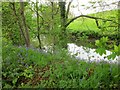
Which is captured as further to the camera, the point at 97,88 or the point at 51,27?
the point at 51,27

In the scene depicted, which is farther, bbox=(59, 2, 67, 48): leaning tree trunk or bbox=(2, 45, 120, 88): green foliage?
bbox=(59, 2, 67, 48): leaning tree trunk

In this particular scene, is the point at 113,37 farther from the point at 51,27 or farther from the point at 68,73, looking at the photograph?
the point at 51,27

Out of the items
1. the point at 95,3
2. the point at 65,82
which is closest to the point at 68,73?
the point at 65,82

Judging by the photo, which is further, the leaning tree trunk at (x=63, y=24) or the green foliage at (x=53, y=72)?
the leaning tree trunk at (x=63, y=24)

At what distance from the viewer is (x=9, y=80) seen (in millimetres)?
3432

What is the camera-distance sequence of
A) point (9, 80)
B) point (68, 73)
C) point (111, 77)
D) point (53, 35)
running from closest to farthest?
point (111, 77), point (68, 73), point (9, 80), point (53, 35)

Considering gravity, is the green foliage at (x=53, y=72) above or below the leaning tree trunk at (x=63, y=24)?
below

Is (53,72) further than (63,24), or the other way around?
(63,24)

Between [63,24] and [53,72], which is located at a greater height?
[63,24]

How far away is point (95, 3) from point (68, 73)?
216 cm

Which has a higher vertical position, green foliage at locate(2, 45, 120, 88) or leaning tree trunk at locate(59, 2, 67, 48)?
leaning tree trunk at locate(59, 2, 67, 48)

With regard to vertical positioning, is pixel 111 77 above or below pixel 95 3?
below

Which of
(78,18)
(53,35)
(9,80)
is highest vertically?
(78,18)

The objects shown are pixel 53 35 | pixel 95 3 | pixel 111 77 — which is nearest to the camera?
pixel 111 77
